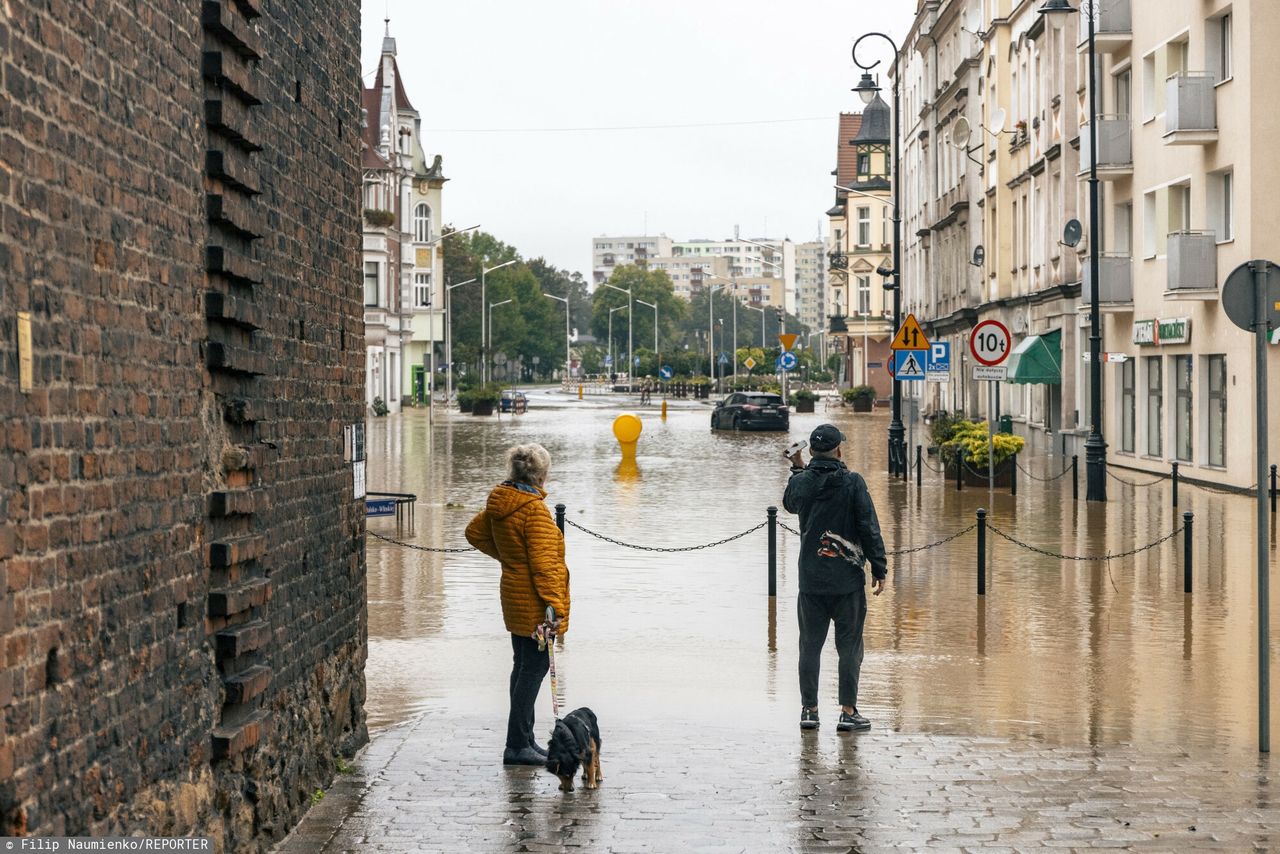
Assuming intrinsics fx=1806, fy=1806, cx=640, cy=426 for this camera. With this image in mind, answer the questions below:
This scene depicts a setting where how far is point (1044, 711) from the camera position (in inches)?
425

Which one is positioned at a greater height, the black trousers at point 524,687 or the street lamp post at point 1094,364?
the street lamp post at point 1094,364

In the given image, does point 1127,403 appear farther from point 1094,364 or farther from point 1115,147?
point 1094,364

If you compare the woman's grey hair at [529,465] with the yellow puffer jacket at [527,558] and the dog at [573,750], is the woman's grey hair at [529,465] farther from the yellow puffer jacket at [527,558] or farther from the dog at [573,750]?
the dog at [573,750]

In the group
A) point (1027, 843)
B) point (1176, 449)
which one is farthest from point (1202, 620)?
point (1176, 449)

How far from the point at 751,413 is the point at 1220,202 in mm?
27551

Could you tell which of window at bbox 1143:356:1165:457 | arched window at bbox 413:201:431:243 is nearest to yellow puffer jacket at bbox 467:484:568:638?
window at bbox 1143:356:1165:457

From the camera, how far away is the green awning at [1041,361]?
146 ft

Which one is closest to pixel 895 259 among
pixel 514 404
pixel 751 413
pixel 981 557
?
pixel 751 413

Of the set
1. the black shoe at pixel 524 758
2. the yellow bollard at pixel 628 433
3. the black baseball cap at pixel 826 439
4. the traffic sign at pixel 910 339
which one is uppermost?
the traffic sign at pixel 910 339

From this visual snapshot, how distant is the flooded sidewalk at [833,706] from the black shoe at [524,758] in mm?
A: 95

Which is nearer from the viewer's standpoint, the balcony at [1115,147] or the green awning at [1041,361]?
the balcony at [1115,147]

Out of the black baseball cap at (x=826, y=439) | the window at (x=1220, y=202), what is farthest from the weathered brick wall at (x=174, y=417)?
the window at (x=1220, y=202)

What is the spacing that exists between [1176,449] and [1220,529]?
456 inches

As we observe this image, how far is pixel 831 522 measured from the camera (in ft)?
33.6
